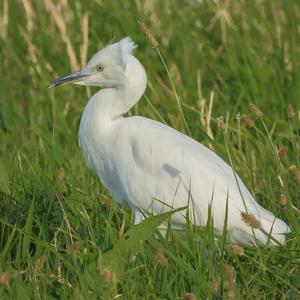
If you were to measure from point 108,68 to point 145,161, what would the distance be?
521mm

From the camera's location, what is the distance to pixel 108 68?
5.26 metres

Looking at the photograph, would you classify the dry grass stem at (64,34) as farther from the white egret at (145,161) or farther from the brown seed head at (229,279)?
the brown seed head at (229,279)

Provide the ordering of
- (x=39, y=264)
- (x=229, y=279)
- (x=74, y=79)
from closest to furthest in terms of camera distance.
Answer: (x=229, y=279) → (x=39, y=264) → (x=74, y=79)

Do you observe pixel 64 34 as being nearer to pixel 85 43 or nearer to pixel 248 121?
pixel 85 43

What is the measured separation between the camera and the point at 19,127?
711 centimetres

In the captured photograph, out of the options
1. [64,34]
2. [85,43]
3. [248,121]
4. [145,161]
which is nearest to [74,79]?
[145,161]

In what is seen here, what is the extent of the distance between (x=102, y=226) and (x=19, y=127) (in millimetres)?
2505

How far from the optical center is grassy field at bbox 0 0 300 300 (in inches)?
163

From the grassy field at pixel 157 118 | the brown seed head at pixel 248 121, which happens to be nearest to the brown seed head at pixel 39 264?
the grassy field at pixel 157 118

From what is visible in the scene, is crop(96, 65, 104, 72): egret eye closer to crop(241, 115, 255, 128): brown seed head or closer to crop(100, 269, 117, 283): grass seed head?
crop(241, 115, 255, 128): brown seed head

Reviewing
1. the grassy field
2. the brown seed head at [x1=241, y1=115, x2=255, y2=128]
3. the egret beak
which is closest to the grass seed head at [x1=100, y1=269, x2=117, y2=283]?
the grassy field

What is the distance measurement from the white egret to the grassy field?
123 millimetres

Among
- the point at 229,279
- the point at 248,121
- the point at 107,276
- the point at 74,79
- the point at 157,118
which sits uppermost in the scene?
the point at 74,79

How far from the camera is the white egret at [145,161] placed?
16.0ft
